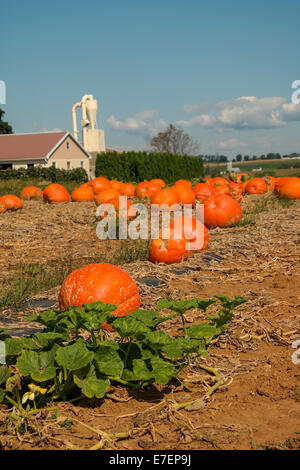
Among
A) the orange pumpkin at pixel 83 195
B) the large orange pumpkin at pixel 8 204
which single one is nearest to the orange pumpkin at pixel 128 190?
the orange pumpkin at pixel 83 195

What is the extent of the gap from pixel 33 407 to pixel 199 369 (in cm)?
105

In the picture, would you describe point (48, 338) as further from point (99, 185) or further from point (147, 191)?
point (99, 185)

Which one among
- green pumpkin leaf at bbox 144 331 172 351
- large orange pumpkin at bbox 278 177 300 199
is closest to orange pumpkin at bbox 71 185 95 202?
large orange pumpkin at bbox 278 177 300 199

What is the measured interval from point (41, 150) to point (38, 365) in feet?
123

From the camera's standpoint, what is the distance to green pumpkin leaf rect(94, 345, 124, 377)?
7.62 feet

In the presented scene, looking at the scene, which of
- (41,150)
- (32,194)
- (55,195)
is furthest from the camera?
(41,150)

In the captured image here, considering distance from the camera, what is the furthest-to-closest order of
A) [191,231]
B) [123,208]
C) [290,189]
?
1. [290,189]
2. [123,208]
3. [191,231]

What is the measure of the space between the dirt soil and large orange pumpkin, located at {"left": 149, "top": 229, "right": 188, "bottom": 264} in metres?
0.17

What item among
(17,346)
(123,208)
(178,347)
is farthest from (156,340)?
(123,208)

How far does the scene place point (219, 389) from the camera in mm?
2682

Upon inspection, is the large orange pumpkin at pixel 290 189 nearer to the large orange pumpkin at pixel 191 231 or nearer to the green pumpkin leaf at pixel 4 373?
the large orange pumpkin at pixel 191 231

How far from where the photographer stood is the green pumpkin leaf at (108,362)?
2.32m

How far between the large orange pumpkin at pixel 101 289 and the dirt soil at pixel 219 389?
1.28 feet
